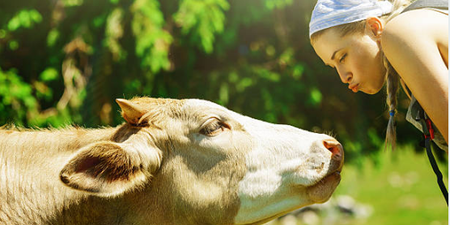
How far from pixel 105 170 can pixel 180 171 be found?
460 millimetres

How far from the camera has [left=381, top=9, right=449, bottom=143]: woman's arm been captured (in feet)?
7.36

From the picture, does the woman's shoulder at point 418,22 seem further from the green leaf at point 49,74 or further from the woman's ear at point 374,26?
the green leaf at point 49,74

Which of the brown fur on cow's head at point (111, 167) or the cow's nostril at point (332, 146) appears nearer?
the brown fur on cow's head at point (111, 167)

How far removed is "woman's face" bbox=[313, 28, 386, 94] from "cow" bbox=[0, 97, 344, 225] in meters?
0.40

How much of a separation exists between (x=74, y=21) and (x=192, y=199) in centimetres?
441

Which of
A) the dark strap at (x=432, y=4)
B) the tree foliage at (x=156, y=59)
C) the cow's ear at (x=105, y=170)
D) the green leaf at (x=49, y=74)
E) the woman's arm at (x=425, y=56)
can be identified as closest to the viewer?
the woman's arm at (x=425, y=56)

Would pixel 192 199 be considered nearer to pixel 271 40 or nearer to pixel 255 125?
pixel 255 125

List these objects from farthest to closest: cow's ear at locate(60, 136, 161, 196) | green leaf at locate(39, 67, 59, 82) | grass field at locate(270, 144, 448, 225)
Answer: grass field at locate(270, 144, 448, 225)
green leaf at locate(39, 67, 59, 82)
cow's ear at locate(60, 136, 161, 196)

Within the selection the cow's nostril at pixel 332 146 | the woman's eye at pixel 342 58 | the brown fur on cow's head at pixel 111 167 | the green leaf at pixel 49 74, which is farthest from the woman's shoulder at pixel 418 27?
the green leaf at pixel 49 74

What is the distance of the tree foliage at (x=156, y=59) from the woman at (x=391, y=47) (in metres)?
3.25

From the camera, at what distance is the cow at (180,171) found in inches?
114

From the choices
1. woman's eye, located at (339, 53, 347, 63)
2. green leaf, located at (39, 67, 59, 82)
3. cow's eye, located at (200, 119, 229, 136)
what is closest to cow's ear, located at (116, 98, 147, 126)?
cow's eye, located at (200, 119, 229, 136)

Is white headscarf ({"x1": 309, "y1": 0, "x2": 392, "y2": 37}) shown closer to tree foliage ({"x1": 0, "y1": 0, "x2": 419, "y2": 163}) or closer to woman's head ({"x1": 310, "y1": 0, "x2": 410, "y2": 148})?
woman's head ({"x1": 310, "y1": 0, "x2": 410, "y2": 148})

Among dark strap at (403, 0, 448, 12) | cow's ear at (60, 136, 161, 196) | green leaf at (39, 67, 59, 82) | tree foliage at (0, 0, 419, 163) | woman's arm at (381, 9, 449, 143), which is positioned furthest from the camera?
green leaf at (39, 67, 59, 82)
